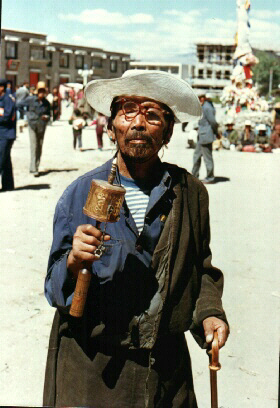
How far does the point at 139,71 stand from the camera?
7.20 feet

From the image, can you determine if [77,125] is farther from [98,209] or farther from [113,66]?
[113,66]

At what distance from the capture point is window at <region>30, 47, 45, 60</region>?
55.9 meters

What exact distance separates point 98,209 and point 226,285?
4083mm

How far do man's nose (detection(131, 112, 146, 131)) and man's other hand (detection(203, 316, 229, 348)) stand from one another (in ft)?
2.30

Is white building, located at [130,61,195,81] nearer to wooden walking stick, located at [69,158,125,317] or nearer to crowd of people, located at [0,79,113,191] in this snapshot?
crowd of people, located at [0,79,113,191]

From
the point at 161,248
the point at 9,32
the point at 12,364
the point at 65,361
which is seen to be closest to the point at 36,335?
the point at 12,364

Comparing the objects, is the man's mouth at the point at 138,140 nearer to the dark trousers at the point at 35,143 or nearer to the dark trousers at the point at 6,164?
the dark trousers at the point at 6,164

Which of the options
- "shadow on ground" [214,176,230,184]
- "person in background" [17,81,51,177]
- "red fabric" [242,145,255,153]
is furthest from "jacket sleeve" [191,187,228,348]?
"red fabric" [242,145,255,153]

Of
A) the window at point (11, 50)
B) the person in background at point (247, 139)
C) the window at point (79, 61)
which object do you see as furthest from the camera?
the window at point (79, 61)

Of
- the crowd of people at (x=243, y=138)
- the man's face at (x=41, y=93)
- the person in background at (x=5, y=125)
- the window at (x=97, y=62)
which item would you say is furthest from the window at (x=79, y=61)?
the person in background at (x=5, y=125)

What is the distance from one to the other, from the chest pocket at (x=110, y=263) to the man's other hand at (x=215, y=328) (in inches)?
14.8

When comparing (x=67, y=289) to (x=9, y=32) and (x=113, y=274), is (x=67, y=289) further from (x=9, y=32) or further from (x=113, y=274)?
(x=9, y=32)

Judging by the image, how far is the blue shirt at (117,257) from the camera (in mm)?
2070

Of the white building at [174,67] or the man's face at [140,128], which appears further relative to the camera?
the white building at [174,67]
